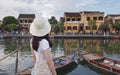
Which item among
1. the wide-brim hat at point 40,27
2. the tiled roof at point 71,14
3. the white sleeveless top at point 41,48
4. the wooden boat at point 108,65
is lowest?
the wooden boat at point 108,65

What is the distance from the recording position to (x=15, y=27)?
62406mm

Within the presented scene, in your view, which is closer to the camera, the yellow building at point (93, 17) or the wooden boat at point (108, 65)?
the wooden boat at point (108, 65)

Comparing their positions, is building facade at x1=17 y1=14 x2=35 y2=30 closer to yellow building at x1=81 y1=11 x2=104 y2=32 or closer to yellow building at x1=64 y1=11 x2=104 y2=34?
yellow building at x1=64 y1=11 x2=104 y2=34

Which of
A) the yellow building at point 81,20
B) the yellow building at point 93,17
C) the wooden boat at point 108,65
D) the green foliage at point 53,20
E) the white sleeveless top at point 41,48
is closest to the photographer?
the white sleeveless top at point 41,48

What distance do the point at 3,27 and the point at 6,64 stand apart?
47.1 metres

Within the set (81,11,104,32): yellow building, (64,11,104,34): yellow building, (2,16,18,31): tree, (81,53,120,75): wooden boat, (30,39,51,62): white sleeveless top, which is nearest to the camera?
(30,39,51,62): white sleeveless top

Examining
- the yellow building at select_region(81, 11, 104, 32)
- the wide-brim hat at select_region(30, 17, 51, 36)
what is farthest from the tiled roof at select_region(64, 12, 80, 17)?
the wide-brim hat at select_region(30, 17, 51, 36)

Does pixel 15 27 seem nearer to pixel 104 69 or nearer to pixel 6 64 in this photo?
pixel 6 64

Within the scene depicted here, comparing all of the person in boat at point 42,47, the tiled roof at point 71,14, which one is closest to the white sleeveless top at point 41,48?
the person in boat at point 42,47

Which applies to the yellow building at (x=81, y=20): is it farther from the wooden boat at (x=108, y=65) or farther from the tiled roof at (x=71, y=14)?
the wooden boat at (x=108, y=65)

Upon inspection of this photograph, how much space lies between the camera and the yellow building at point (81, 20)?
198 ft

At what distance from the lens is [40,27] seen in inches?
156

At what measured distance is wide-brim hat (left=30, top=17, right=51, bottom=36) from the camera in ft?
12.9

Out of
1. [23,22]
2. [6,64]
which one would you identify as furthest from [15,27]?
[6,64]
